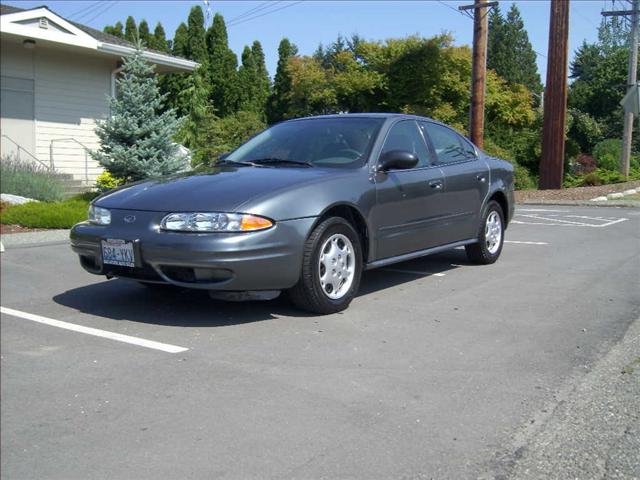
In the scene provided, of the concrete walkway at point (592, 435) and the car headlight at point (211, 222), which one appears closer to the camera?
the concrete walkway at point (592, 435)

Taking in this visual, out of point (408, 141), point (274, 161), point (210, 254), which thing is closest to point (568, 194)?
point (408, 141)

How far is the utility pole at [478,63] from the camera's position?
18.3 m

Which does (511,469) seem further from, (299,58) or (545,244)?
(299,58)

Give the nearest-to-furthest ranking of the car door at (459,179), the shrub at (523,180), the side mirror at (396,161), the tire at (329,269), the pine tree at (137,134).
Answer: the tire at (329,269), the side mirror at (396,161), the car door at (459,179), the pine tree at (137,134), the shrub at (523,180)

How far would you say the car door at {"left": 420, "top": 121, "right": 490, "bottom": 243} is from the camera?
6977 mm

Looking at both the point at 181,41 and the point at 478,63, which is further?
the point at 181,41

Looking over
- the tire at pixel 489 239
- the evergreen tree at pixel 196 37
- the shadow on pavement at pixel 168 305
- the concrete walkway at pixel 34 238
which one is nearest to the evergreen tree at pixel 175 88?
the evergreen tree at pixel 196 37

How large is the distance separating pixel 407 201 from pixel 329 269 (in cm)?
120

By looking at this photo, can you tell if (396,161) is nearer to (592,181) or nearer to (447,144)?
(447,144)

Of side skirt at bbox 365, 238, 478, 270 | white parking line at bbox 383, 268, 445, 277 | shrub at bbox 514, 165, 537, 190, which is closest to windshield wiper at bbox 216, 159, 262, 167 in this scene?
side skirt at bbox 365, 238, 478, 270

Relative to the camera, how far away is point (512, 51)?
217 ft

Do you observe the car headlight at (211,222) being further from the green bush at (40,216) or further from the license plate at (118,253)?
the green bush at (40,216)

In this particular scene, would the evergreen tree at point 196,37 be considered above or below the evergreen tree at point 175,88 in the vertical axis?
above

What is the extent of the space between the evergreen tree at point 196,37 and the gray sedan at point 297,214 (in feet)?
94.2
